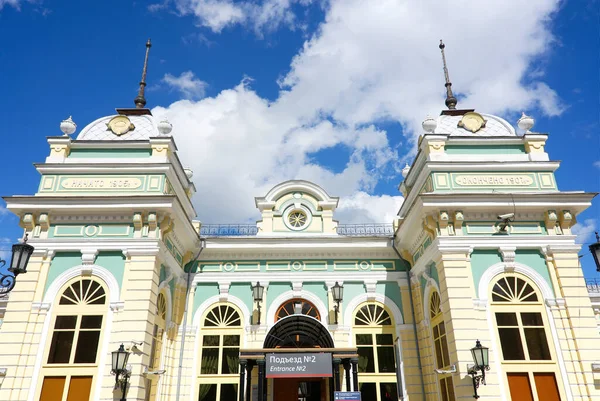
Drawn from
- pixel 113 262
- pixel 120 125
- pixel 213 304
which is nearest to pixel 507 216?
pixel 213 304

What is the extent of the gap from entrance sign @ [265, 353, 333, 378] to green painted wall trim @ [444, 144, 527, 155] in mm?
7811

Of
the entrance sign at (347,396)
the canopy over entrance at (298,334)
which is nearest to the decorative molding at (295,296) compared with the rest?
the canopy over entrance at (298,334)

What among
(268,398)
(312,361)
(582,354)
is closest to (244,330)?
(268,398)

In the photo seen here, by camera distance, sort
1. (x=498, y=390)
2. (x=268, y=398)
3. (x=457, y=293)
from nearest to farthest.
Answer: (x=498, y=390) < (x=457, y=293) < (x=268, y=398)

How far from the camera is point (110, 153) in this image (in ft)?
47.8

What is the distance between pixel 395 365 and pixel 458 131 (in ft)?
27.6

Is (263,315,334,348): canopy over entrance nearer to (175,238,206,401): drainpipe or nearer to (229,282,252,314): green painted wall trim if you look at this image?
(229,282,252,314): green painted wall trim

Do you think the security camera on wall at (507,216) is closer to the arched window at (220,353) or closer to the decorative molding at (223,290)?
the arched window at (220,353)

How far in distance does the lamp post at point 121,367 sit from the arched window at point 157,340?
4.76 feet

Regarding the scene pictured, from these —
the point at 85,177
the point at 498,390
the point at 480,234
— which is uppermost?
the point at 85,177

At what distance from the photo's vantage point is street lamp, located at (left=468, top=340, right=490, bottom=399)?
10.7 meters

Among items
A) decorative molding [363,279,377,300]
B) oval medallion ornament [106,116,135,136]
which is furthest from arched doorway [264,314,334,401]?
oval medallion ornament [106,116,135,136]

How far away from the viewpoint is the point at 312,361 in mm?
12734

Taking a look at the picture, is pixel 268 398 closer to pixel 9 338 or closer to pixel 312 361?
pixel 312 361
